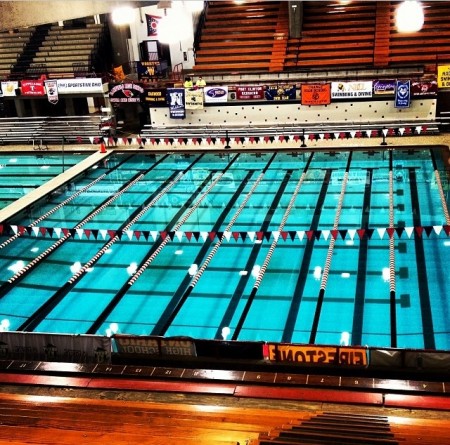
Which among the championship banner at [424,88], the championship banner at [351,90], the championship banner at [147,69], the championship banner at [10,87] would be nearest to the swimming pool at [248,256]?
the championship banner at [424,88]

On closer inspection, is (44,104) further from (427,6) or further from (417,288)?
(417,288)

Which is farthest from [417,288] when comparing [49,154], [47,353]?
[49,154]

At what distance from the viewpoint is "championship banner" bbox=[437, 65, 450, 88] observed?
56.3 ft

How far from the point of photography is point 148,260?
11.3 m

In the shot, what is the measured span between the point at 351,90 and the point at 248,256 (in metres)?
9.27

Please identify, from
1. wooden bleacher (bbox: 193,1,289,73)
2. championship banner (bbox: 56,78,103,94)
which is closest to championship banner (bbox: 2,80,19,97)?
championship banner (bbox: 56,78,103,94)

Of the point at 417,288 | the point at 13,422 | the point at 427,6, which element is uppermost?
the point at 427,6

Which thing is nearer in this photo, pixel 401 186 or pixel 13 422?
pixel 13 422

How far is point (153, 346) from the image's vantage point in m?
7.54

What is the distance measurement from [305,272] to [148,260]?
3016 millimetres

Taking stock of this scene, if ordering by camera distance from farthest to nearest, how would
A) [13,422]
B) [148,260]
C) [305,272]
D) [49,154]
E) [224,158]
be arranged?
1. [49,154]
2. [224,158]
3. [148,260]
4. [305,272]
5. [13,422]

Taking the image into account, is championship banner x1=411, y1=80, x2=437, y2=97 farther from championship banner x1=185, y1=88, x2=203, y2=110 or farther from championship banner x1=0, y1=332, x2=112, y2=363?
championship banner x1=0, y1=332, x2=112, y2=363

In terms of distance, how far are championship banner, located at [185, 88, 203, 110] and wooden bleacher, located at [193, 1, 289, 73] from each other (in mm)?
3433

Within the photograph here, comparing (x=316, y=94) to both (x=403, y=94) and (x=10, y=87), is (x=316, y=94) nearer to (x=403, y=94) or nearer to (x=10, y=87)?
(x=403, y=94)
